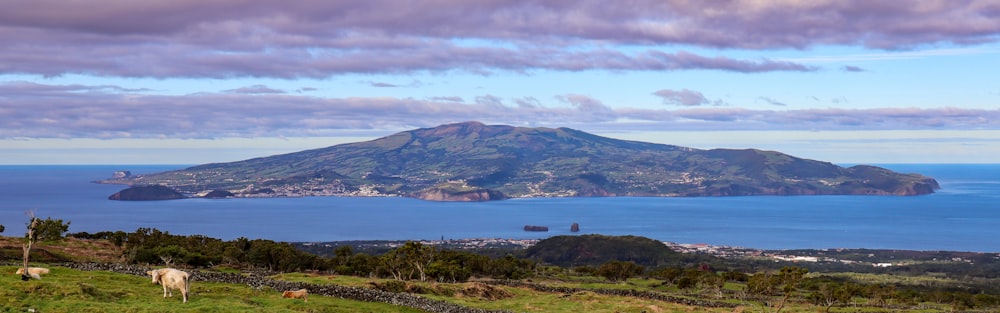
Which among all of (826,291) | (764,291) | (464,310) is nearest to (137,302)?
(464,310)

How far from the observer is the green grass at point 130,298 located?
98.0 feet

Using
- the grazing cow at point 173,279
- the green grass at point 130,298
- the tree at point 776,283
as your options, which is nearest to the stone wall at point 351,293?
the green grass at point 130,298

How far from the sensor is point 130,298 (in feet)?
109

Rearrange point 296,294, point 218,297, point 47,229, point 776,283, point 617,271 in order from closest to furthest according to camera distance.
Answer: point 218,297
point 296,294
point 47,229
point 776,283
point 617,271

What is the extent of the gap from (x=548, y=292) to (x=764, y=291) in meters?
27.8

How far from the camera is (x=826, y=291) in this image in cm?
7794

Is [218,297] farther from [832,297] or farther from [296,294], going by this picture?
[832,297]

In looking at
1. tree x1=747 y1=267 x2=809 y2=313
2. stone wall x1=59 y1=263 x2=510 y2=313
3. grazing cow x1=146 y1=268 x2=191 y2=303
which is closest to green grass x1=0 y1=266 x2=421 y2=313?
grazing cow x1=146 y1=268 x2=191 y2=303

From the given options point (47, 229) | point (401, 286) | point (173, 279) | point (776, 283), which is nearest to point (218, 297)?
point (173, 279)

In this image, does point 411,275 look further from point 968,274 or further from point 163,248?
point 968,274

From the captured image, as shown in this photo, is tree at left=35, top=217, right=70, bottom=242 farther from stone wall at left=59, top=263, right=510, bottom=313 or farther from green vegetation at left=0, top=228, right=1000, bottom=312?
stone wall at left=59, top=263, right=510, bottom=313

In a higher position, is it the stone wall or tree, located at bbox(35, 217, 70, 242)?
tree, located at bbox(35, 217, 70, 242)

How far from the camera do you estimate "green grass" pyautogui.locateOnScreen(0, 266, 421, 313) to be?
2988 cm

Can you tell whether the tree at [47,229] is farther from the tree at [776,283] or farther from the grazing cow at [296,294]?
the tree at [776,283]
